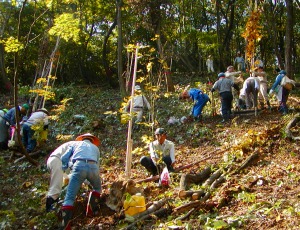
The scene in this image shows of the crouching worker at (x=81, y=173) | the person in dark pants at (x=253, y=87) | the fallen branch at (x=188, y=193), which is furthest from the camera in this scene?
the person in dark pants at (x=253, y=87)

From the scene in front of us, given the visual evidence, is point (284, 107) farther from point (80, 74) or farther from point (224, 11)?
point (80, 74)

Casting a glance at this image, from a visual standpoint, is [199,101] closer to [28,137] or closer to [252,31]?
[252,31]

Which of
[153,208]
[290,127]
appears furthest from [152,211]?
[290,127]

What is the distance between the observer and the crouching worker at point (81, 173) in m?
5.45

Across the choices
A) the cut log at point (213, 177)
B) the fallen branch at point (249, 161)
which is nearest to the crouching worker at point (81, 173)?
the cut log at point (213, 177)

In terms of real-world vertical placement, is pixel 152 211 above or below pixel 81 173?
below

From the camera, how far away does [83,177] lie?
18.6ft

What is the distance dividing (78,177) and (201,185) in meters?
2.32

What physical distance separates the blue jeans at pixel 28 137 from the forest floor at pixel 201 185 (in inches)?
14.2

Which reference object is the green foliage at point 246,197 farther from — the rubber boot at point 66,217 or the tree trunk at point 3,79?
the tree trunk at point 3,79

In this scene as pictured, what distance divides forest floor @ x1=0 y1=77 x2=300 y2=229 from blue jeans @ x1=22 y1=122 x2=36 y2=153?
36 centimetres

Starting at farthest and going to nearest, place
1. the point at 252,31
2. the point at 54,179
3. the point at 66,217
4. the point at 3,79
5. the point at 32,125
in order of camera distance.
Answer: the point at 3,79, the point at 252,31, the point at 32,125, the point at 54,179, the point at 66,217

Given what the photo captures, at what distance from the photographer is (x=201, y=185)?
654cm

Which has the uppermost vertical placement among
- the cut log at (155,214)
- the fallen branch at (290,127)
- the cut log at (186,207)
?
the fallen branch at (290,127)
